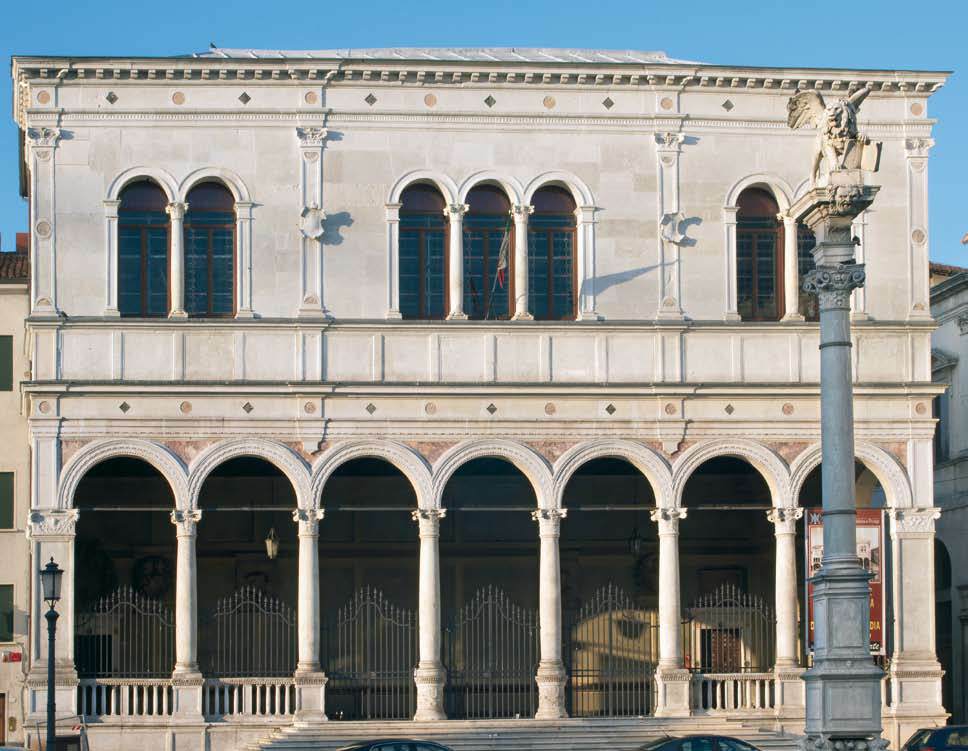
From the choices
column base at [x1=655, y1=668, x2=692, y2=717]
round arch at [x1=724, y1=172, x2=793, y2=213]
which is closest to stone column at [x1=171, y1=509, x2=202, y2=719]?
column base at [x1=655, y1=668, x2=692, y2=717]

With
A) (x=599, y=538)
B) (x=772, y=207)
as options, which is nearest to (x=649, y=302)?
(x=772, y=207)

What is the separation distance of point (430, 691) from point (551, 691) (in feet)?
7.84

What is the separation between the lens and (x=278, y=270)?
42312 millimetres

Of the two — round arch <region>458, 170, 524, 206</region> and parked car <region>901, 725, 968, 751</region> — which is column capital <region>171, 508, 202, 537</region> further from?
parked car <region>901, 725, 968, 751</region>

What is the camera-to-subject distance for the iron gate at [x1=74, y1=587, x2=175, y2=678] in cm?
Answer: 4341

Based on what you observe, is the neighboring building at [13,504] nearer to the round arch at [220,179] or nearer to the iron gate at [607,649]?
the round arch at [220,179]

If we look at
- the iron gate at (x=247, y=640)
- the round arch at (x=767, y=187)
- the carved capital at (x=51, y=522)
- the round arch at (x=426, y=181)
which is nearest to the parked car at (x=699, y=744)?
the iron gate at (x=247, y=640)

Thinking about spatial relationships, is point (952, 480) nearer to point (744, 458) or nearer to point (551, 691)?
point (744, 458)

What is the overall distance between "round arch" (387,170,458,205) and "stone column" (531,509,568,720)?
6678 millimetres

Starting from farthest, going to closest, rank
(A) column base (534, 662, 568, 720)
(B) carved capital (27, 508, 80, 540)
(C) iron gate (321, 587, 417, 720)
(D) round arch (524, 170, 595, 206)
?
1. (C) iron gate (321, 587, 417, 720)
2. (D) round arch (524, 170, 595, 206)
3. (A) column base (534, 662, 568, 720)
4. (B) carved capital (27, 508, 80, 540)

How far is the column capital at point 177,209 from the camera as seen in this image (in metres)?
42.2

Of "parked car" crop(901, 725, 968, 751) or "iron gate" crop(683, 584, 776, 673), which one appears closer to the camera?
"parked car" crop(901, 725, 968, 751)

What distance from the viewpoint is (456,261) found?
140ft

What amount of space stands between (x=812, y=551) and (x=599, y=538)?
6.96m
